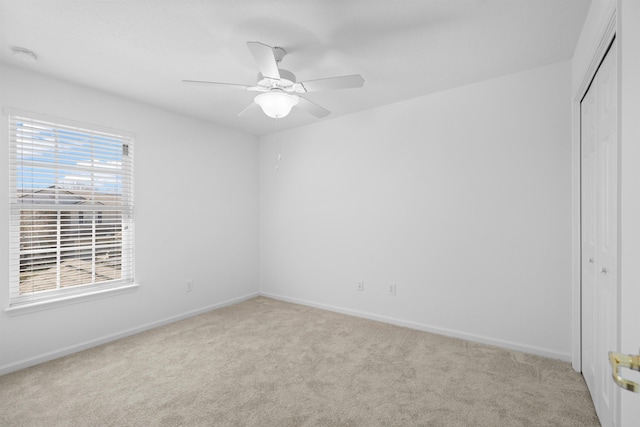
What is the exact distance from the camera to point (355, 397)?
2.11m

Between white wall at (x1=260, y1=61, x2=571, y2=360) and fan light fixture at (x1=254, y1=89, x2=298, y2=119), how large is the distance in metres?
1.60

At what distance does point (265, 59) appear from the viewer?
5.90 feet

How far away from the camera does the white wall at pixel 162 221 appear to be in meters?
2.60

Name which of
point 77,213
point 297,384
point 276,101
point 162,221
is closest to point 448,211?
point 276,101

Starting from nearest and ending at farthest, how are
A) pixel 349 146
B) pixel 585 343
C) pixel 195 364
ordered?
pixel 585 343, pixel 195 364, pixel 349 146

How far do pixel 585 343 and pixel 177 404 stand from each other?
2897mm

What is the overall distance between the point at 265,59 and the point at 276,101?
43 centimetres

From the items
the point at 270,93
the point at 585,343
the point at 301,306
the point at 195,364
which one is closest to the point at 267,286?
the point at 301,306

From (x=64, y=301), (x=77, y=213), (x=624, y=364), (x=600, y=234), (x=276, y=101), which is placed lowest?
(x=64, y=301)

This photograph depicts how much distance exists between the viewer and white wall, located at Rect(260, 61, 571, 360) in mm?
2623

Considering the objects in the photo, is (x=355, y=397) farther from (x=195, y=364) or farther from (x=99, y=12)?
(x=99, y=12)

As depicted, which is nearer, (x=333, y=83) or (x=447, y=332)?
(x=333, y=83)

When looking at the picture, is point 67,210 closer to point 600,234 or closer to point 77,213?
point 77,213

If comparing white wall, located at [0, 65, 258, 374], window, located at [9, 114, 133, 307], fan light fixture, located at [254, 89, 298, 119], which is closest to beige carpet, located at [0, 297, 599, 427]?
white wall, located at [0, 65, 258, 374]
